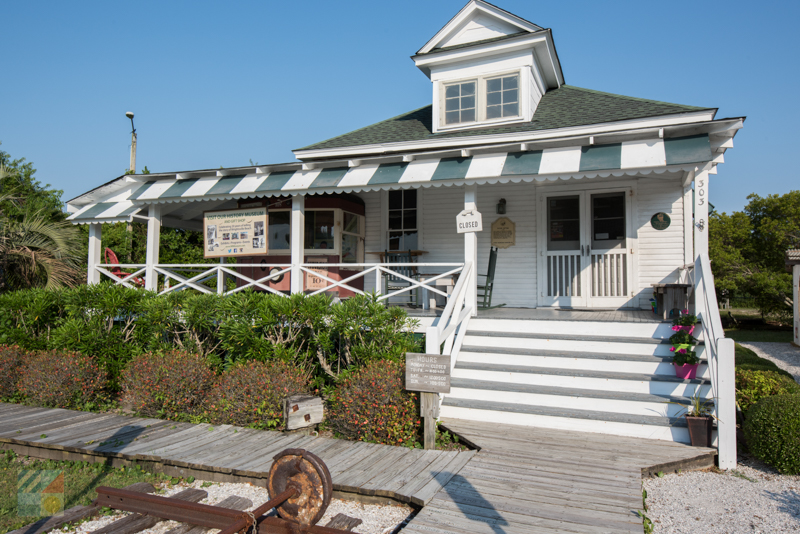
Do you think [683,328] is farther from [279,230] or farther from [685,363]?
[279,230]

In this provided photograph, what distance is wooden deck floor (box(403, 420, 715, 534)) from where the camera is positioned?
359 centimetres

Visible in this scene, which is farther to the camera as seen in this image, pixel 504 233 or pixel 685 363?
pixel 504 233

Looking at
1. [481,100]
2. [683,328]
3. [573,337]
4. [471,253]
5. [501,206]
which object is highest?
[481,100]

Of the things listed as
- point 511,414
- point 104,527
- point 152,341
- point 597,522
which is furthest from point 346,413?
point 152,341

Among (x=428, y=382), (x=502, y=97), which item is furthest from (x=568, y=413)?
(x=502, y=97)

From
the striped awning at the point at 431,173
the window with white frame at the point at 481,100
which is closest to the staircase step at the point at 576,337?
the striped awning at the point at 431,173

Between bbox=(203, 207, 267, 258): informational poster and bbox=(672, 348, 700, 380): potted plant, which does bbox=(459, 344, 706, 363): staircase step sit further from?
bbox=(203, 207, 267, 258): informational poster

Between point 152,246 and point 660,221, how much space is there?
31.4ft

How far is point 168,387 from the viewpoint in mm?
6656

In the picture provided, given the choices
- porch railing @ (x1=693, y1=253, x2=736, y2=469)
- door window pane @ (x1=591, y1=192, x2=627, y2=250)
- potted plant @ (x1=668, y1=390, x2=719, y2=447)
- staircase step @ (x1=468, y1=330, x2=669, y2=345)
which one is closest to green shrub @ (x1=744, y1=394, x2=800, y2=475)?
porch railing @ (x1=693, y1=253, x2=736, y2=469)

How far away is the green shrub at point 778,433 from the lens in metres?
4.77

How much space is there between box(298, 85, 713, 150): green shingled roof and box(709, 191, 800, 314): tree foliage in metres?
13.7

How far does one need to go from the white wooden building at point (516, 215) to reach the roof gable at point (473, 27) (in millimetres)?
32

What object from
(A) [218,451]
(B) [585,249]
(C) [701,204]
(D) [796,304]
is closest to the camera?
(A) [218,451]
